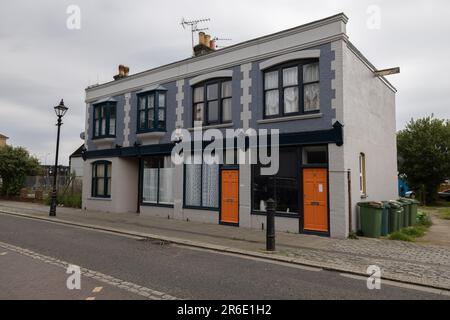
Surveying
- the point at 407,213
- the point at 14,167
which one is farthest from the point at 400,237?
the point at 14,167

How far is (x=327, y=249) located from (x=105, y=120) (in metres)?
14.4

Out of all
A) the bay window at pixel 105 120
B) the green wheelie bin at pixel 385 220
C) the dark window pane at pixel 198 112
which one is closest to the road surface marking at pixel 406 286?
the green wheelie bin at pixel 385 220

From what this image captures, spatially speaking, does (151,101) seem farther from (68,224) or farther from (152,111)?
(68,224)

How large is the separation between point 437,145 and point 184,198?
22107mm

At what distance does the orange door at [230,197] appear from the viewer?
13547 mm

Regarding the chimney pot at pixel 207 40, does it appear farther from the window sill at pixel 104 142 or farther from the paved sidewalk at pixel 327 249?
the paved sidewalk at pixel 327 249

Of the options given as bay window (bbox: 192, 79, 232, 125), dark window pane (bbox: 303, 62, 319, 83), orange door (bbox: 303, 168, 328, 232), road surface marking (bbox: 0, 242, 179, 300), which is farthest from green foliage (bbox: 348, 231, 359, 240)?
road surface marking (bbox: 0, 242, 179, 300)

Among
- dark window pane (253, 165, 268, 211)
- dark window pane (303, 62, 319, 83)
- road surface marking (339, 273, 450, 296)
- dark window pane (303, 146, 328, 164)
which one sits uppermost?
dark window pane (303, 62, 319, 83)

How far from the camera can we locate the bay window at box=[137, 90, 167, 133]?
53.9 ft

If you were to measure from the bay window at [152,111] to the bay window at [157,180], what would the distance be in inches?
61.2

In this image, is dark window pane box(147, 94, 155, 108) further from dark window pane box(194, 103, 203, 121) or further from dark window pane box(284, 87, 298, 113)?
dark window pane box(284, 87, 298, 113)

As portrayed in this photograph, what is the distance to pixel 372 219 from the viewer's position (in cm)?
1112

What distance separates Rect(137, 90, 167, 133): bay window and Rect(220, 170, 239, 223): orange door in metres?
4.50
